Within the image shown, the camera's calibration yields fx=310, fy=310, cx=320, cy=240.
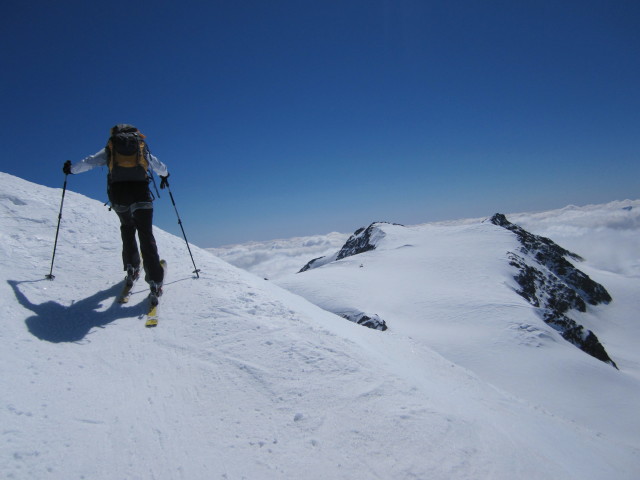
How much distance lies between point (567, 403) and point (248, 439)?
22.4m

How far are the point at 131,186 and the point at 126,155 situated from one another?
2.18ft

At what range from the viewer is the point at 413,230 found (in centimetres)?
7625

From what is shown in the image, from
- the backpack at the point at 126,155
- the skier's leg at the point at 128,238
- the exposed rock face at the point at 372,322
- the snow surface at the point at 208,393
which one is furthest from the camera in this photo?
the exposed rock face at the point at 372,322

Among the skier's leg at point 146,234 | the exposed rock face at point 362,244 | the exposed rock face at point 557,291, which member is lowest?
the exposed rock face at point 557,291

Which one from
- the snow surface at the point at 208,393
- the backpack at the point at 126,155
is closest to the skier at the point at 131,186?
the backpack at the point at 126,155

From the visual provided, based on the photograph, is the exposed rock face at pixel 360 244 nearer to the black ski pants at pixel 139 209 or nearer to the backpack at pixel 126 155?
the black ski pants at pixel 139 209

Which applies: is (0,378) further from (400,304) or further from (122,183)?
(400,304)

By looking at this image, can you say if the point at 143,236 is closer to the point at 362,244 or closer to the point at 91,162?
the point at 91,162

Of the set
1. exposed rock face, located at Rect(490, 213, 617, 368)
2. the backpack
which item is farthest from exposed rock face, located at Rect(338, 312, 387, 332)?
the backpack

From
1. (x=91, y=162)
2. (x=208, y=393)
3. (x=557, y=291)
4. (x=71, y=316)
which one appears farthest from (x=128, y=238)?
(x=557, y=291)

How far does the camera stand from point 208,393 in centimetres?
400

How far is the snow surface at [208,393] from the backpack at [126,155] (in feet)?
7.94

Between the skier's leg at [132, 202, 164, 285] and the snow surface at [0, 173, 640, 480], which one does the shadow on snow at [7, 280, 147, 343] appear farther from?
the skier's leg at [132, 202, 164, 285]

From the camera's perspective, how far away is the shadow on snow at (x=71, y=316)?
188 inches
